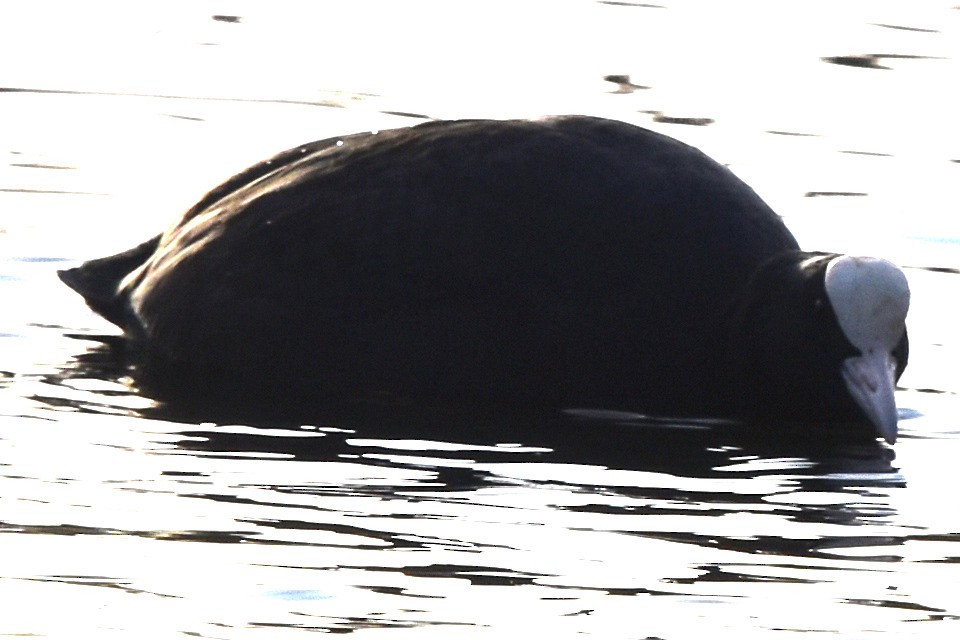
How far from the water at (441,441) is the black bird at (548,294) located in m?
0.19

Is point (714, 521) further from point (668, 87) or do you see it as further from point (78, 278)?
point (668, 87)

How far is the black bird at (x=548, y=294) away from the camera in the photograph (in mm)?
7648

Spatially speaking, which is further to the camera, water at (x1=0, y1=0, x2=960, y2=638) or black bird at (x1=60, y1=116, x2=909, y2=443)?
black bird at (x1=60, y1=116, x2=909, y2=443)

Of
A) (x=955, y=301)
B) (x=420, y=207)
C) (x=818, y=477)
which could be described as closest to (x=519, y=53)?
(x=955, y=301)

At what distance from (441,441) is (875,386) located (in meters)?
1.24

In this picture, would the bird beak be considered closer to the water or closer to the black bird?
the black bird

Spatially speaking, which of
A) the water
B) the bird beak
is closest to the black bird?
the bird beak

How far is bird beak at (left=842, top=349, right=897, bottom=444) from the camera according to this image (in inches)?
288

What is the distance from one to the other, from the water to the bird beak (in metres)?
0.12

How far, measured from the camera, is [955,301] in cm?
909

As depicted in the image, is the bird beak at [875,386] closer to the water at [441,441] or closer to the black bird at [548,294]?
the black bird at [548,294]

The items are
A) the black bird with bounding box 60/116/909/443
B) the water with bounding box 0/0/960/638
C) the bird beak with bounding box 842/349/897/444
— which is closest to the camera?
the water with bounding box 0/0/960/638

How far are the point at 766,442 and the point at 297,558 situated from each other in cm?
211

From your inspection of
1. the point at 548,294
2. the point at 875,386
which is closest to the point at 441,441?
the point at 548,294
